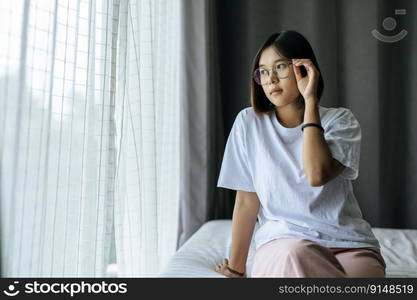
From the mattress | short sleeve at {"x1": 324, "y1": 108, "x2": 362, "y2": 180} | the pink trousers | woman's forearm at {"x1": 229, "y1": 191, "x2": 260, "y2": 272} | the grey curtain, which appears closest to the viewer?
the pink trousers

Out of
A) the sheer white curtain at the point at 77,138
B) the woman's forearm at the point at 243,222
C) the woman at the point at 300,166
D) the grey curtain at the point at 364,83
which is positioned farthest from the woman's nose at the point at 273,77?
the grey curtain at the point at 364,83

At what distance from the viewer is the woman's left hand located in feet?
2.60

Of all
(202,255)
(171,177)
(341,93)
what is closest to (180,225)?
(171,177)

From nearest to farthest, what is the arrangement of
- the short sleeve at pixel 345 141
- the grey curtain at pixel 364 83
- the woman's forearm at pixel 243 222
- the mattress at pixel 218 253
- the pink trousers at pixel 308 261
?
the pink trousers at pixel 308 261, the short sleeve at pixel 345 141, the woman's forearm at pixel 243 222, the mattress at pixel 218 253, the grey curtain at pixel 364 83

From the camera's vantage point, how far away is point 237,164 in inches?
37.8

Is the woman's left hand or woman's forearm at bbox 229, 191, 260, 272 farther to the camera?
woman's forearm at bbox 229, 191, 260, 272

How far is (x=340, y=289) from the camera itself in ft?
2.39

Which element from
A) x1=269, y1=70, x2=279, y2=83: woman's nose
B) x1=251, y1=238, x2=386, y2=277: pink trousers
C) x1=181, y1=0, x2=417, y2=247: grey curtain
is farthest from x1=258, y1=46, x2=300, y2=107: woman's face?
x1=181, y1=0, x2=417, y2=247: grey curtain

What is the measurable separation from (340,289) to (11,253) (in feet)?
1.71

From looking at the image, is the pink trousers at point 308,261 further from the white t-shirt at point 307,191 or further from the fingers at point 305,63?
the fingers at point 305,63

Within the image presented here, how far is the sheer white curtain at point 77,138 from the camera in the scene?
748mm

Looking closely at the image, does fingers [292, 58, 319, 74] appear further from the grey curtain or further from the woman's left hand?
the grey curtain

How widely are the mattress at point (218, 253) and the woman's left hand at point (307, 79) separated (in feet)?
1.50

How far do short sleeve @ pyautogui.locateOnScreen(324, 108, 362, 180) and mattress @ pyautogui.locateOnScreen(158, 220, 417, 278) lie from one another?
38cm
